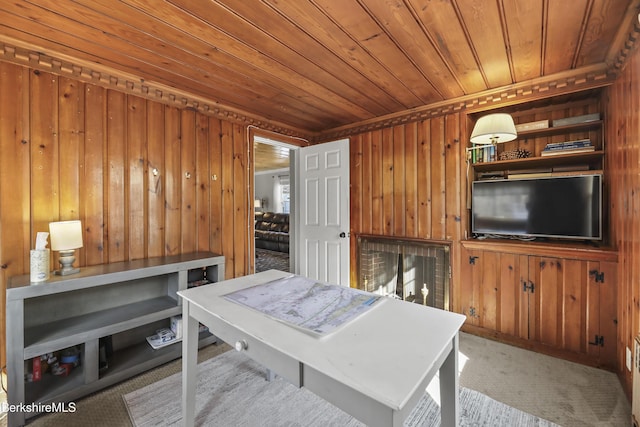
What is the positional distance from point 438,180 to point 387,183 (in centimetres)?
57

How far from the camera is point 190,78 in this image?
2219 millimetres

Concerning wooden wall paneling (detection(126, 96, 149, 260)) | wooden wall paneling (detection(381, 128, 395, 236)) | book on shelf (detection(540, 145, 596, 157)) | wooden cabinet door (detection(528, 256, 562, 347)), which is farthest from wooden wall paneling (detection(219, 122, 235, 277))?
book on shelf (detection(540, 145, 596, 157))

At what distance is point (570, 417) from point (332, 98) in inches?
114

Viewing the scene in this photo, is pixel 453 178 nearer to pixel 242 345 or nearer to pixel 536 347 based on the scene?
pixel 536 347

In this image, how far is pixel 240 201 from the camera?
304 cm

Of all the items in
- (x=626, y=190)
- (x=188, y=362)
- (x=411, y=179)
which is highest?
(x=411, y=179)

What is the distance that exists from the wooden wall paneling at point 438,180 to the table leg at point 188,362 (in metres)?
2.37

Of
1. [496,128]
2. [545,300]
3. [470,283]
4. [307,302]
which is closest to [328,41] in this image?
[496,128]

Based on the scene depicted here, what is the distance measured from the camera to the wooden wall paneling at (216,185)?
2.79 m

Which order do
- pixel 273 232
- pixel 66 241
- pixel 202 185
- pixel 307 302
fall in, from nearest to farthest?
pixel 307 302 → pixel 66 241 → pixel 202 185 → pixel 273 232

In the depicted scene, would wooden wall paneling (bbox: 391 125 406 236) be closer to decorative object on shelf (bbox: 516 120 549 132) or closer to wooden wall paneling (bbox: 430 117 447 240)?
wooden wall paneling (bbox: 430 117 447 240)

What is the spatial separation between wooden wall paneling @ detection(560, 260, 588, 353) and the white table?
5.76 feet

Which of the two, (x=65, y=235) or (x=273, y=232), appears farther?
(x=273, y=232)

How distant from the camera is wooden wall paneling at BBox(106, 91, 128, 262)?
216 centimetres
